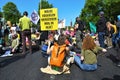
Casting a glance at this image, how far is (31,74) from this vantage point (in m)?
10.8

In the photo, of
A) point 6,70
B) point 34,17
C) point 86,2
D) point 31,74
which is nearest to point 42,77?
point 31,74

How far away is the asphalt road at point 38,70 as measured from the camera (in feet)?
34.5

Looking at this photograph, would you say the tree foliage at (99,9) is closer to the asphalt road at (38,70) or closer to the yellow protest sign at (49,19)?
the yellow protest sign at (49,19)

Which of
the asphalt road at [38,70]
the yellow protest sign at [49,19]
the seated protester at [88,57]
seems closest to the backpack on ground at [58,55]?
the asphalt road at [38,70]

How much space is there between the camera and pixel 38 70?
1132 centimetres

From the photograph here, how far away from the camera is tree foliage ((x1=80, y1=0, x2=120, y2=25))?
217ft

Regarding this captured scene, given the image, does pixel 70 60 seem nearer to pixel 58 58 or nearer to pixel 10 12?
pixel 58 58

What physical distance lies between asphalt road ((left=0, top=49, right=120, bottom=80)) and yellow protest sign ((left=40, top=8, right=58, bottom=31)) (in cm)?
125

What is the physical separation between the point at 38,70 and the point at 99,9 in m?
64.1

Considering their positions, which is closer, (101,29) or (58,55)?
(58,55)

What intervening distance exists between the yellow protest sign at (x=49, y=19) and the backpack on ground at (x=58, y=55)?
104 inches

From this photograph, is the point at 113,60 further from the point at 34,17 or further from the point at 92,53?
the point at 34,17

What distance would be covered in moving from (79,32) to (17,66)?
5755 mm

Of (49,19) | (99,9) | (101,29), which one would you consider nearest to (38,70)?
(49,19)
